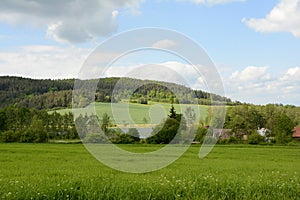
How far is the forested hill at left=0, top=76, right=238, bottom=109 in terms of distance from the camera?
1347 cm

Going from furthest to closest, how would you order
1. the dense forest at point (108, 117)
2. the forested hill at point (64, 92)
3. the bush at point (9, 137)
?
the bush at point (9, 137) < the dense forest at point (108, 117) < the forested hill at point (64, 92)

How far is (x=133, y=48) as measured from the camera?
37.6 feet

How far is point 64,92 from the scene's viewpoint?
78438mm

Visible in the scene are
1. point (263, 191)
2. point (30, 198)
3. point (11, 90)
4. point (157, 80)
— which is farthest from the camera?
point (11, 90)

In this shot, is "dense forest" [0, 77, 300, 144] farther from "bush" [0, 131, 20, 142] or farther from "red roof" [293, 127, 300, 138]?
"red roof" [293, 127, 300, 138]

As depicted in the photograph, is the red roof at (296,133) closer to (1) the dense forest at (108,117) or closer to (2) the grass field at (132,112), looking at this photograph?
(1) the dense forest at (108,117)

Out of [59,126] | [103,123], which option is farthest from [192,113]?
[59,126]

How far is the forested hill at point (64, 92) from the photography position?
1347 cm

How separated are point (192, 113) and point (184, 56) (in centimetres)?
754

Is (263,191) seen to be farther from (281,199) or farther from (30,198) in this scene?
(30,198)

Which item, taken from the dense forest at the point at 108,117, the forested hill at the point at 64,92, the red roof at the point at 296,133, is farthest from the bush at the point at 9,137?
the red roof at the point at 296,133

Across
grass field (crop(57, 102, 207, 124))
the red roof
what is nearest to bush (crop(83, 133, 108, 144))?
grass field (crop(57, 102, 207, 124))

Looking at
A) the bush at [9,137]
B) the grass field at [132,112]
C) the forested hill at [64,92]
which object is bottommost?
the bush at [9,137]

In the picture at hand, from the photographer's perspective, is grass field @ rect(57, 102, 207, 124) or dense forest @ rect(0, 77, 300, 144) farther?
dense forest @ rect(0, 77, 300, 144)
